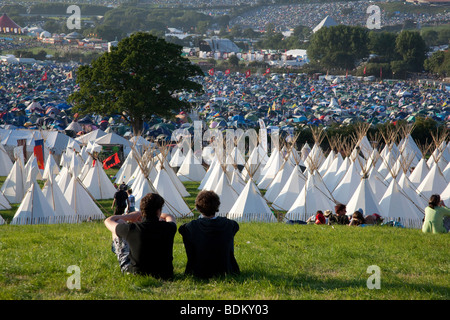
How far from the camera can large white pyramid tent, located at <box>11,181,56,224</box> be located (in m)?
17.8

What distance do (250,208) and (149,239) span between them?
491 inches

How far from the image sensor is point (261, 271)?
7309mm

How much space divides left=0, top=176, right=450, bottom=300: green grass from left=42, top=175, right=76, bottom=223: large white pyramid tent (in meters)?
7.86

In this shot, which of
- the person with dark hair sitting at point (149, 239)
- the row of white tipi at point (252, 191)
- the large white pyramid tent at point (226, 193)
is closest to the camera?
the person with dark hair sitting at point (149, 239)

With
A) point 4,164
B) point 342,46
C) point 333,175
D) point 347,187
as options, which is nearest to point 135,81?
point 4,164

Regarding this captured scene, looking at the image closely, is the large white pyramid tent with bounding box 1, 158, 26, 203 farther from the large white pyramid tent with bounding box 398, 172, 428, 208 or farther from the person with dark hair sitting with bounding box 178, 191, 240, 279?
the person with dark hair sitting with bounding box 178, 191, 240, 279

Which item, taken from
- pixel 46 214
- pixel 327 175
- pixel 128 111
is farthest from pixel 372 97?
pixel 46 214

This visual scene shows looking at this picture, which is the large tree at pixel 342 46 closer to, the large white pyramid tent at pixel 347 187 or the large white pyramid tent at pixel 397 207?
the large white pyramid tent at pixel 347 187

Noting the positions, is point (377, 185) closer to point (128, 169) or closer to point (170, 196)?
point (170, 196)

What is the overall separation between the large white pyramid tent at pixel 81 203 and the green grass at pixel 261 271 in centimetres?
854

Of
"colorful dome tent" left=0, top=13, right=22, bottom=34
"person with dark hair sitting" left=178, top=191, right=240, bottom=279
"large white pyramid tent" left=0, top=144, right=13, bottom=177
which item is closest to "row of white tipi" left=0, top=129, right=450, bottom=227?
"large white pyramid tent" left=0, top=144, right=13, bottom=177

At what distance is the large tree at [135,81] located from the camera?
1548 inches

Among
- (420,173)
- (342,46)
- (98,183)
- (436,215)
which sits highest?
(342,46)

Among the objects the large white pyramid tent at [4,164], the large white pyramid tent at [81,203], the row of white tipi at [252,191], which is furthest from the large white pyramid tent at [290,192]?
the large white pyramid tent at [4,164]
